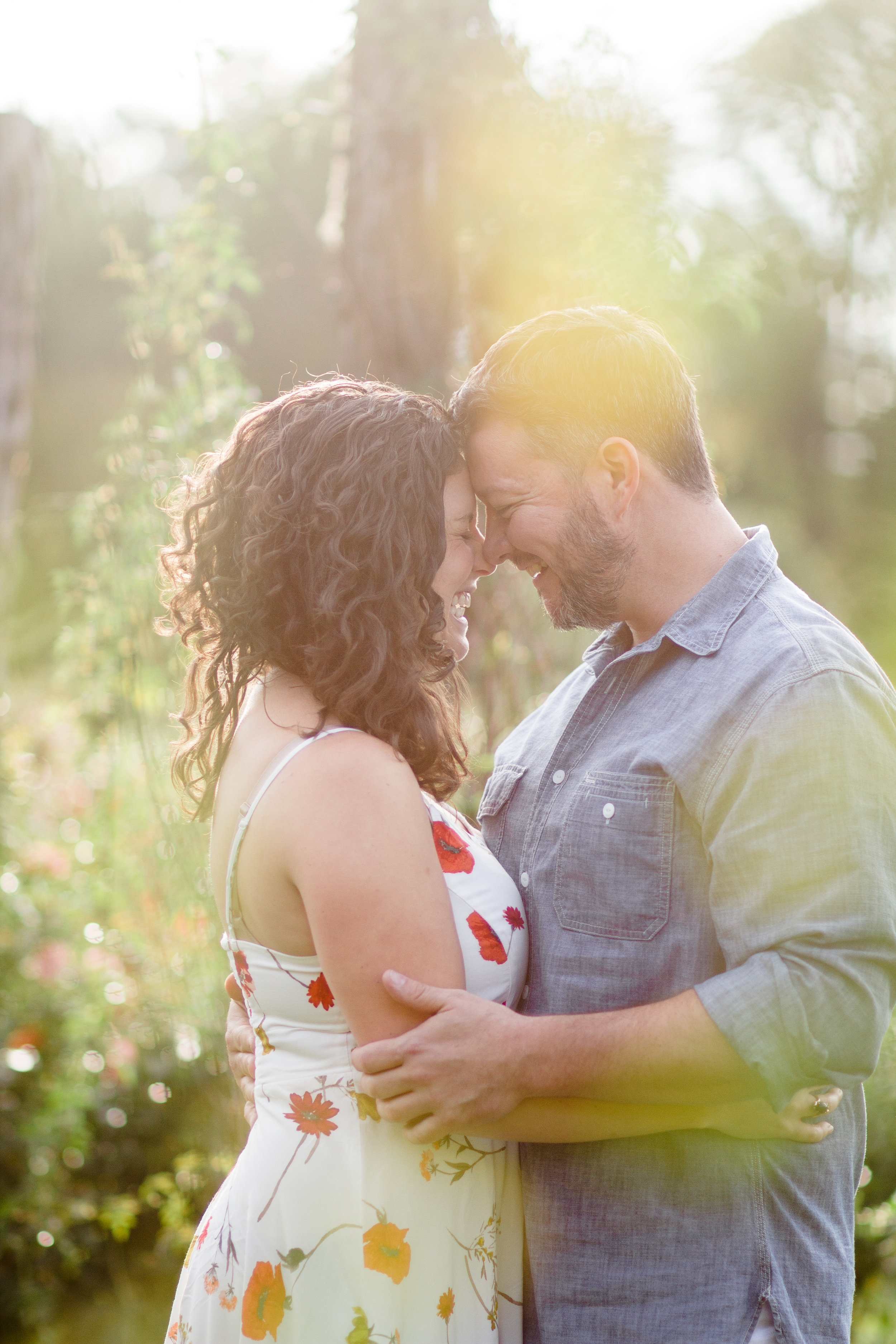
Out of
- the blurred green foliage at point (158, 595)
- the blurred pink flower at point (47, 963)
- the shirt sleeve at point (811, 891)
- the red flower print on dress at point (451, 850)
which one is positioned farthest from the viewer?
the blurred pink flower at point (47, 963)

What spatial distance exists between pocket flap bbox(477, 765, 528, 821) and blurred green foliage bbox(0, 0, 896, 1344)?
1007mm

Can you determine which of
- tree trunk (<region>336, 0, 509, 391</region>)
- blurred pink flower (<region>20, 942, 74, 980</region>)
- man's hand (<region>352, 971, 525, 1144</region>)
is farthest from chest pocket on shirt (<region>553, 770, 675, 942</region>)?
blurred pink flower (<region>20, 942, 74, 980</region>)

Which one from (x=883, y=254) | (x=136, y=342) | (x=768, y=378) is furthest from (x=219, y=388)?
(x=768, y=378)

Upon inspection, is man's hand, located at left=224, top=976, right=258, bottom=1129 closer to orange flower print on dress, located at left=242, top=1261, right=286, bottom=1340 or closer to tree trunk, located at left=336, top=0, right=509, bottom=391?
orange flower print on dress, located at left=242, top=1261, right=286, bottom=1340

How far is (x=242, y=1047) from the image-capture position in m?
1.72

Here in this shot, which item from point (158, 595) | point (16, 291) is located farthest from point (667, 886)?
point (16, 291)

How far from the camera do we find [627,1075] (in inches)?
51.7

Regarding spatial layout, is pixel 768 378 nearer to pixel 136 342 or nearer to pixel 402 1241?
pixel 136 342

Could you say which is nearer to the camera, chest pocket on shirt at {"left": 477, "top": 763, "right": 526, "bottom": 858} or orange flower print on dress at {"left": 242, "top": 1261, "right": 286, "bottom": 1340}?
orange flower print on dress at {"left": 242, "top": 1261, "right": 286, "bottom": 1340}

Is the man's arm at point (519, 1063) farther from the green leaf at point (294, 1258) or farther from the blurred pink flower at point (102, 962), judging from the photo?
the blurred pink flower at point (102, 962)

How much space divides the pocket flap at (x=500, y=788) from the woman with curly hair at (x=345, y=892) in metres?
0.20

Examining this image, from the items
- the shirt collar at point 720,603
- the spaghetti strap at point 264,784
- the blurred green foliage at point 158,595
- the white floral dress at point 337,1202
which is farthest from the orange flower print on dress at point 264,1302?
the blurred green foliage at point 158,595

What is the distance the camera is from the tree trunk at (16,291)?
3.65m

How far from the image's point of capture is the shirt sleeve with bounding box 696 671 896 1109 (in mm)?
1242
